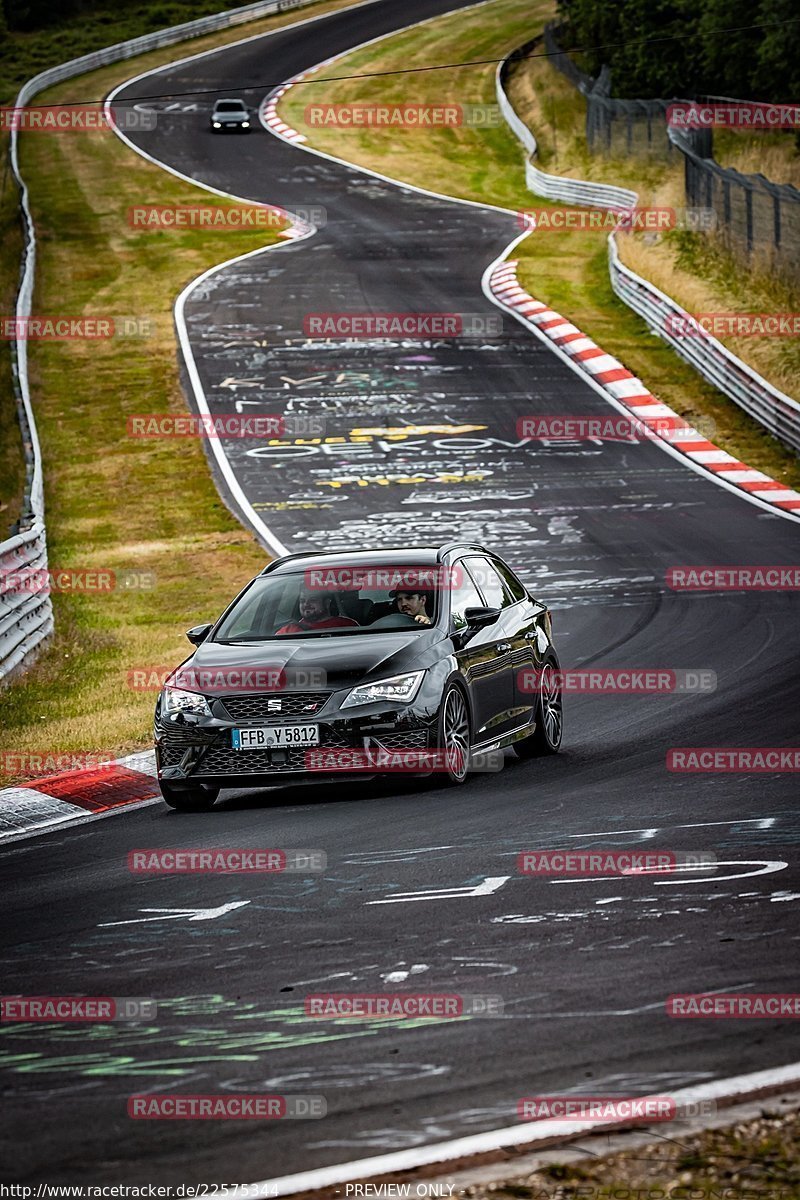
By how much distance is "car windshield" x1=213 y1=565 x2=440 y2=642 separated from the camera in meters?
11.5

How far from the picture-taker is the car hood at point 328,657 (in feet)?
35.1

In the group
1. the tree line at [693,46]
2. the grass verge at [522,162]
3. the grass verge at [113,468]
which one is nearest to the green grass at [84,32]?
the grass verge at [522,162]

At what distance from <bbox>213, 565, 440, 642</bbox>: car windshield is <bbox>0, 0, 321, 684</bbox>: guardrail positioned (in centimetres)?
465

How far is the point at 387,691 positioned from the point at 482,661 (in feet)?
3.76

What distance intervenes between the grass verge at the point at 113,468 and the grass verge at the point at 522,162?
817cm

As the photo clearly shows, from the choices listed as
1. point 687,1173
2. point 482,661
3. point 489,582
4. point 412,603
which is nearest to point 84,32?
point 489,582

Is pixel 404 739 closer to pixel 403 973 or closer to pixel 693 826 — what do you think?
pixel 693 826

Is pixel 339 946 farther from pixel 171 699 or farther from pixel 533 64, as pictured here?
pixel 533 64

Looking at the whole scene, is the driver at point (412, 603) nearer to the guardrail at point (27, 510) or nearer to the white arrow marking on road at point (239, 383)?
the guardrail at point (27, 510)

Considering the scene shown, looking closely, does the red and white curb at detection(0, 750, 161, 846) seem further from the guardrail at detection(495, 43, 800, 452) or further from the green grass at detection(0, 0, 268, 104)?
the green grass at detection(0, 0, 268, 104)

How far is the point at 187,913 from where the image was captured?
25.6ft

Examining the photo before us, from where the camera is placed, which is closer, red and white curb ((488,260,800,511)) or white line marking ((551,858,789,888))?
white line marking ((551,858,789,888))

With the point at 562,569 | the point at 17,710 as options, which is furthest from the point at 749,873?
the point at 562,569

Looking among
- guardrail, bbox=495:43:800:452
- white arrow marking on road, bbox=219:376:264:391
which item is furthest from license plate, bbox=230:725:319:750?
white arrow marking on road, bbox=219:376:264:391
